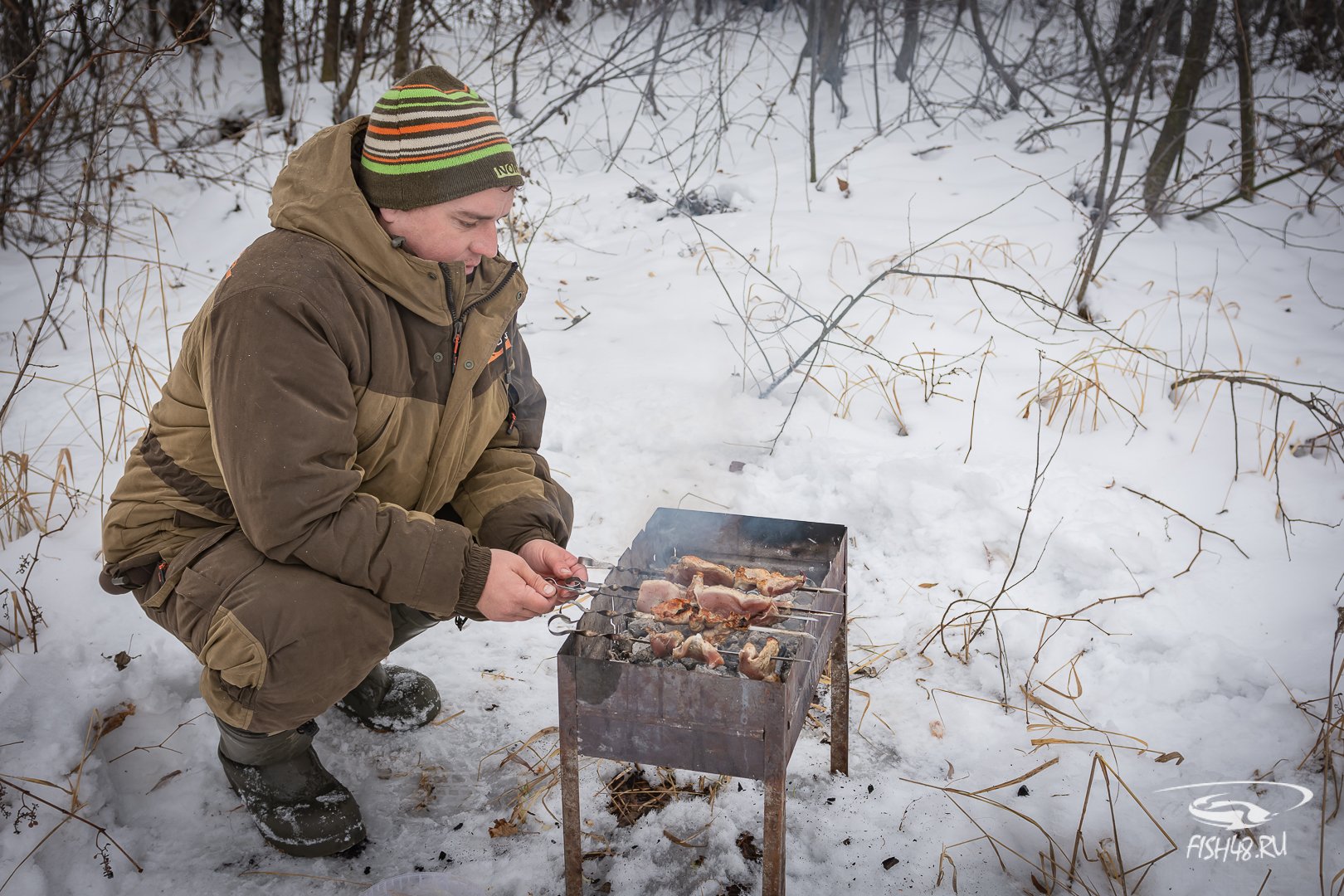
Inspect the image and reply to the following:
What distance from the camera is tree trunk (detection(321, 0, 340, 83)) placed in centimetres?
734

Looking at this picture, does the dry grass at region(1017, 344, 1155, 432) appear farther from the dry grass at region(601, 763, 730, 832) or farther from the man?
the man

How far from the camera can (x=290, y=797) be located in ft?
7.79

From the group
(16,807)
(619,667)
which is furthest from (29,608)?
(619,667)

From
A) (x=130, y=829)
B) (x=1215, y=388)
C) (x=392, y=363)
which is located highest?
(x=392, y=363)

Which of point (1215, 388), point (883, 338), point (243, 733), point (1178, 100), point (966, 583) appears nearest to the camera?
point (243, 733)

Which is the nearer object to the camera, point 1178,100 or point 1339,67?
point 1178,100

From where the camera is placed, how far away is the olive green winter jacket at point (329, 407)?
77.1 inches

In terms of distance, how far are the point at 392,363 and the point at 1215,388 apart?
12.3 ft

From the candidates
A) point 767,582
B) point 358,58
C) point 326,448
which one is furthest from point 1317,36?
point 326,448

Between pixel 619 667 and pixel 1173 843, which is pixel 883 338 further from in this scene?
pixel 619 667

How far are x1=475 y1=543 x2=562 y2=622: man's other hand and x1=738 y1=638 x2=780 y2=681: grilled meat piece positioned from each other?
461 millimetres

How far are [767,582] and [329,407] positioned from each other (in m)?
1.13

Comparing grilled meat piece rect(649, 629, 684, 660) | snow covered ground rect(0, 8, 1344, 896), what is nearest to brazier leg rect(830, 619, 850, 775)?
→ snow covered ground rect(0, 8, 1344, 896)

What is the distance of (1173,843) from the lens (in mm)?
2320
